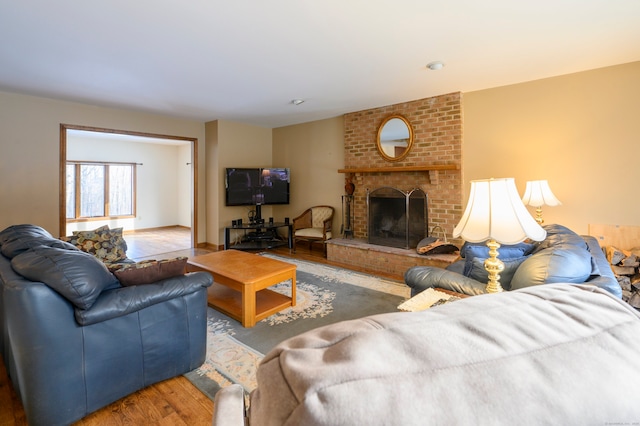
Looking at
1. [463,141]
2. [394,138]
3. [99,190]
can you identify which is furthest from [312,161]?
[99,190]

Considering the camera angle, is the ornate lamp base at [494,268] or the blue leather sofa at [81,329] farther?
the ornate lamp base at [494,268]

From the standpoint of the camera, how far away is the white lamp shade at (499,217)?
56.3 inches

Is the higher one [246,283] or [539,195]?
[539,195]

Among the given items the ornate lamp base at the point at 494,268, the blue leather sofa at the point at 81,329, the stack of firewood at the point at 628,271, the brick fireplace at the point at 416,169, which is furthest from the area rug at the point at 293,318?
the stack of firewood at the point at 628,271

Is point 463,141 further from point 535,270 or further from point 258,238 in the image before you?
point 258,238

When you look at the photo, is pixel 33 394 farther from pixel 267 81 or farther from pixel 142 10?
pixel 267 81

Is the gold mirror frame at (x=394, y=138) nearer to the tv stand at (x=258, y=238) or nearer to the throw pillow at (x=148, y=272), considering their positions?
the tv stand at (x=258, y=238)

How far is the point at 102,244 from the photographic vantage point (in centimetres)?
333

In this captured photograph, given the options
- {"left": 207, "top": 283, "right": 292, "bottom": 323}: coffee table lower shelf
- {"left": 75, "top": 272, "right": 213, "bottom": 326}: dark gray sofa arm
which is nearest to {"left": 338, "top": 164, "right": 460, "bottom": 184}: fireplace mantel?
{"left": 207, "top": 283, "right": 292, "bottom": 323}: coffee table lower shelf

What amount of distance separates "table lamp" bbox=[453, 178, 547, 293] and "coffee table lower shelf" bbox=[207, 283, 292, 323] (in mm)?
1920

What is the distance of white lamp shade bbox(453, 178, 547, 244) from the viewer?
1.43 metres

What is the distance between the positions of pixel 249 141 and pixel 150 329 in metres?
4.91

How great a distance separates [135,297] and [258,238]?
405 centimetres

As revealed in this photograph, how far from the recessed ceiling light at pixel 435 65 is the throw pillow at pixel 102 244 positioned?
3.91 metres
